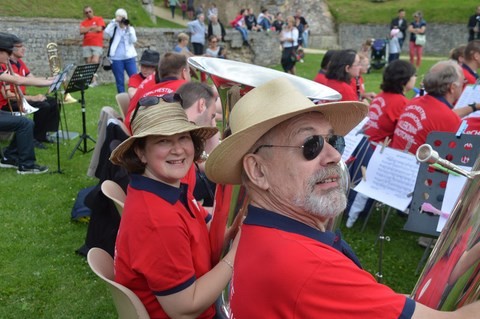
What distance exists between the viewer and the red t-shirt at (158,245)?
7.32 ft

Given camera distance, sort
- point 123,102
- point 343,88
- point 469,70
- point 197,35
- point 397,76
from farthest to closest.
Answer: point 197,35 → point 469,70 → point 123,102 → point 343,88 → point 397,76

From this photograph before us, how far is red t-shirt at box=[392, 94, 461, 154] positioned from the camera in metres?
4.75

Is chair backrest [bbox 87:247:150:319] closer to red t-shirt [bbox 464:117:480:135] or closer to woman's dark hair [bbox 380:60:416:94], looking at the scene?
red t-shirt [bbox 464:117:480:135]

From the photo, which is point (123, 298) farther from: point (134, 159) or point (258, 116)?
point (258, 116)

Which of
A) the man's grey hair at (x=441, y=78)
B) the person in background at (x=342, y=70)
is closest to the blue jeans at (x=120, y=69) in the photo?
the person in background at (x=342, y=70)

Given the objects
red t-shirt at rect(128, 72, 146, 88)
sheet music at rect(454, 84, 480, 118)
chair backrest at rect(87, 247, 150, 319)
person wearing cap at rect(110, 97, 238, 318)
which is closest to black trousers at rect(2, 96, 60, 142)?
red t-shirt at rect(128, 72, 146, 88)

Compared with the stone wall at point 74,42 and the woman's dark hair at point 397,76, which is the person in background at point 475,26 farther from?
the woman's dark hair at point 397,76

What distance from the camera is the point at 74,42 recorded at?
15.3m

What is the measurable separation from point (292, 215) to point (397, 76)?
4.19m

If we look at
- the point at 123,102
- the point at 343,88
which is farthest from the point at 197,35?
the point at 343,88

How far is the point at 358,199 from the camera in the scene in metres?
5.61

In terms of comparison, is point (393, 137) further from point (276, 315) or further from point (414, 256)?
point (276, 315)

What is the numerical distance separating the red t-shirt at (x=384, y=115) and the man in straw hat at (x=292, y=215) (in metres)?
3.70

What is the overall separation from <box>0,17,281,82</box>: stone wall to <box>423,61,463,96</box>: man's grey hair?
462 inches
